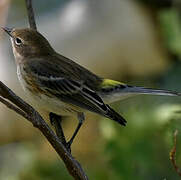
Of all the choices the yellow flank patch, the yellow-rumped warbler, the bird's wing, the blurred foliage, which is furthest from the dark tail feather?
the blurred foliage

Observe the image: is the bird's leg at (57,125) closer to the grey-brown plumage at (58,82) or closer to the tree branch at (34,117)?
the grey-brown plumage at (58,82)

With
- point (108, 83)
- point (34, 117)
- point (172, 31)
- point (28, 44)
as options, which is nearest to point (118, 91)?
point (108, 83)

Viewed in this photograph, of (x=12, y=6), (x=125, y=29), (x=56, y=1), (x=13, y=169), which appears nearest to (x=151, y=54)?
(x=125, y=29)

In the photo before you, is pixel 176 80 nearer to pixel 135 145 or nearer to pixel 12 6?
pixel 135 145

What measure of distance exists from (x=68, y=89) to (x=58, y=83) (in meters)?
0.09

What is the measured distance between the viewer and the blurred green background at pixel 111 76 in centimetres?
416

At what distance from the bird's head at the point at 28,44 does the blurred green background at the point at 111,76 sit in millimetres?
489

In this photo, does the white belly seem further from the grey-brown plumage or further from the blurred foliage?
the blurred foliage

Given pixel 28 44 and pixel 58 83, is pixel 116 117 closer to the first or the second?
pixel 58 83

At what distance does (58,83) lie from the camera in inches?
168

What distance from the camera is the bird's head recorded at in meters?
4.34

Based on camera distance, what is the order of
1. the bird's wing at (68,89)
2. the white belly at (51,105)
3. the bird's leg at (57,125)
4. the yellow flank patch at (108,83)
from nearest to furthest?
the bird's leg at (57,125)
the white belly at (51,105)
the bird's wing at (68,89)
the yellow flank patch at (108,83)

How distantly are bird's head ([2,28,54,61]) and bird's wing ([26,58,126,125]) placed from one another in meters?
0.18

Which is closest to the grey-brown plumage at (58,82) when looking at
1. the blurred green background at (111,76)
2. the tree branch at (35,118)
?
the blurred green background at (111,76)
